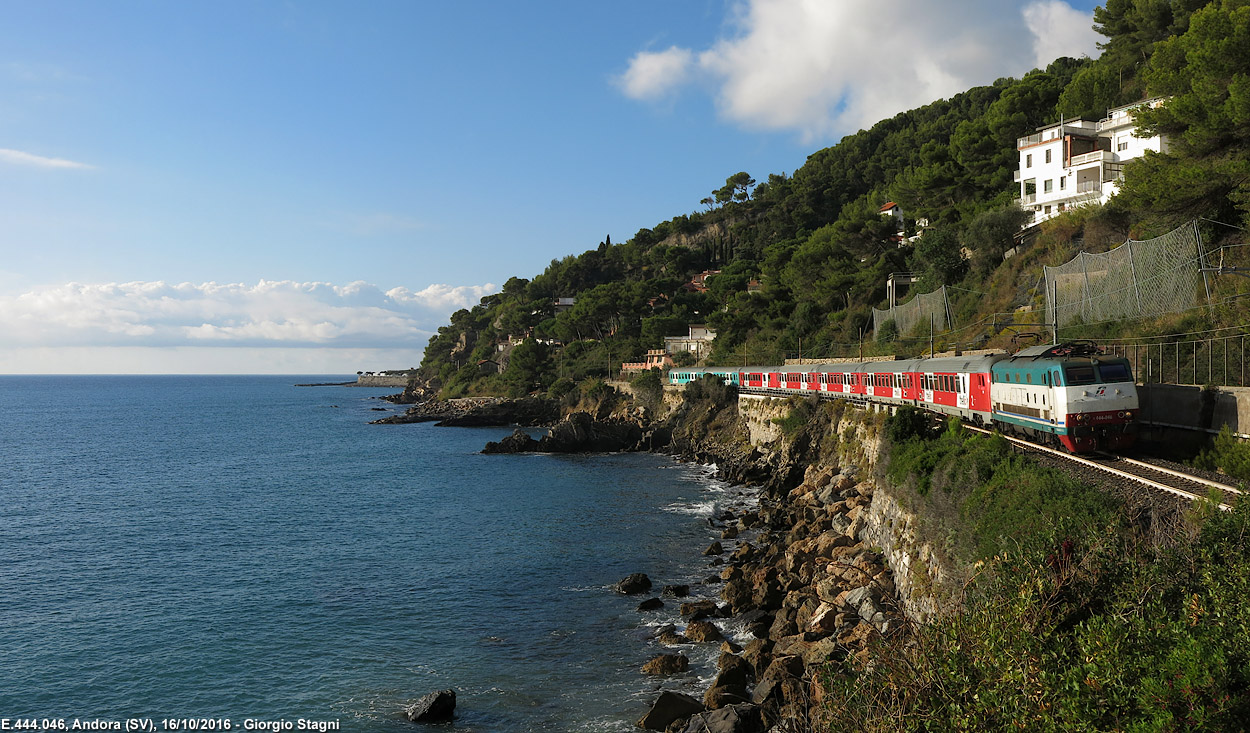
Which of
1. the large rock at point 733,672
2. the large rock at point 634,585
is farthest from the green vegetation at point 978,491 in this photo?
the large rock at point 634,585

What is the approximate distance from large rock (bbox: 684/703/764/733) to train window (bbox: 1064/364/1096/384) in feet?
41.2

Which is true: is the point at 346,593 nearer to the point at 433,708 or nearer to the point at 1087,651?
the point at 433,708

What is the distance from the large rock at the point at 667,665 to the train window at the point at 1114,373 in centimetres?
1342

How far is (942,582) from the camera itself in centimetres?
1544

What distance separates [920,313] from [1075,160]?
521 inches

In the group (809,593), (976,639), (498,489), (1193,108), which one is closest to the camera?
(976,639)

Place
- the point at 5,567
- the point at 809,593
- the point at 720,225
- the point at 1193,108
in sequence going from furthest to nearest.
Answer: the point at 720,225 < the point at 5,567 < the point at 1193,108 < the point at 809,593

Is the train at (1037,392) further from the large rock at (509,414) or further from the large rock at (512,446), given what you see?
the large rock at (509,414)

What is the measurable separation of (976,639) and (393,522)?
107 feet

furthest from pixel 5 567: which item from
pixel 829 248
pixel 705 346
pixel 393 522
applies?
pixel 705 346

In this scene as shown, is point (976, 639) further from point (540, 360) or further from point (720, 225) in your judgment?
point (720, 225)

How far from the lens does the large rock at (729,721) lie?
45.2 ft

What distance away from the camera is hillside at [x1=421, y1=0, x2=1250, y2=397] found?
2495 cm

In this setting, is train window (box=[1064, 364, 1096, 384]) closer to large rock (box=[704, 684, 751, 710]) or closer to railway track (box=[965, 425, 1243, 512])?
railway track (box=[965, 425, 1243, 512])
